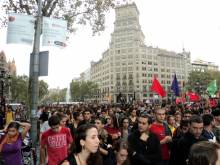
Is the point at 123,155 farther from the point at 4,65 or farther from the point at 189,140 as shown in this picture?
the point at 4,65

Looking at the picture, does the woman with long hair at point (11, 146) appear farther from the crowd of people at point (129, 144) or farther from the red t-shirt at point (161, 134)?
the red t-shirt at point (161, 134)

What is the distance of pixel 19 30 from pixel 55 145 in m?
3.09

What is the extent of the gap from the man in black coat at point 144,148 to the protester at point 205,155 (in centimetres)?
250

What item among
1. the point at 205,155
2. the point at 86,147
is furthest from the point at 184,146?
the point at 205,155

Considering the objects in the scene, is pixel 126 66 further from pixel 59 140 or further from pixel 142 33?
pixel 59 140

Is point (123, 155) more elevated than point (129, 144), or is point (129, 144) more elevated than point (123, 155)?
point (129, 144)

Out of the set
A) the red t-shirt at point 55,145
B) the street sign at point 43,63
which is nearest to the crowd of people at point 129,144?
the red t-shirt at point 55,145

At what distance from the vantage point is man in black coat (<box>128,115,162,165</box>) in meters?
4.61

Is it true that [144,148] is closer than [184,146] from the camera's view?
No

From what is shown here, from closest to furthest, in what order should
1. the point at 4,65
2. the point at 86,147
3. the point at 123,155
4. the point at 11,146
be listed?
1. the point at 86,147
2. the point at 123,155
3. the point at 11,146
4. the point at 4,65

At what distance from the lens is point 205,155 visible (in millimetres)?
2100

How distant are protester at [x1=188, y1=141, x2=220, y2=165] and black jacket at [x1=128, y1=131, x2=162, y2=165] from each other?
8.19 feet

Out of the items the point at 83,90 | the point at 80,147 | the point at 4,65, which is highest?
the point at 4,65

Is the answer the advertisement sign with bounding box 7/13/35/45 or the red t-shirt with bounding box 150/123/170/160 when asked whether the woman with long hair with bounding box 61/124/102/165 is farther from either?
the advertisement sign with bounding box 7/13/35/45
